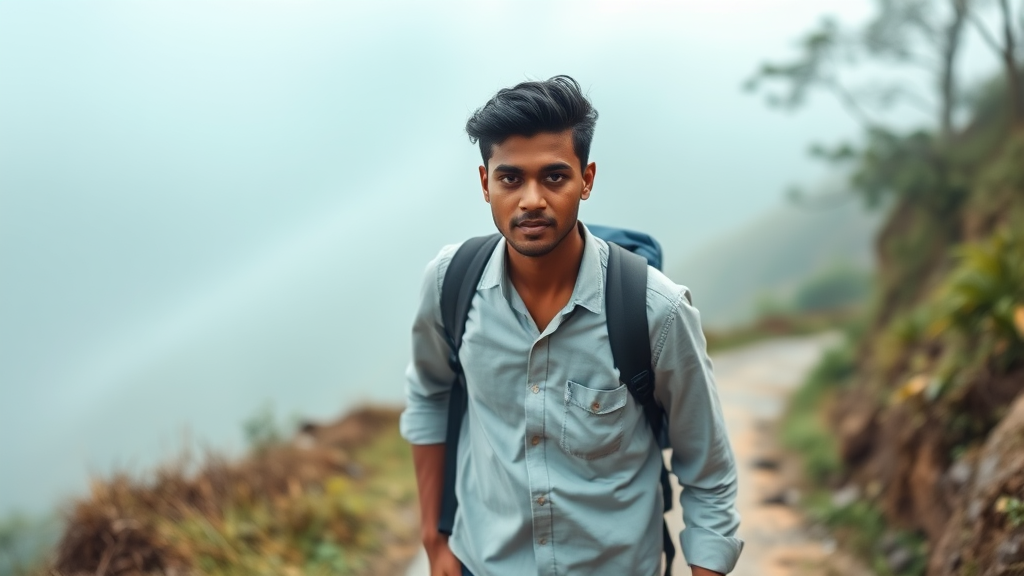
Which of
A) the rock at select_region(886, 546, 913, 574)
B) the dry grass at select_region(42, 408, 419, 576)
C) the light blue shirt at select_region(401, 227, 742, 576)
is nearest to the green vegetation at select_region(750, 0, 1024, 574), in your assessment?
the rock at select_region(886, 546, 913, 574)

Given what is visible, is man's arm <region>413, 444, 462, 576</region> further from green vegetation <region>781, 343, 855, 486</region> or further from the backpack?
green vegetation <region>781, 343, 855, 486</region>

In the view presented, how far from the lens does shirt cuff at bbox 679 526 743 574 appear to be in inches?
76.7

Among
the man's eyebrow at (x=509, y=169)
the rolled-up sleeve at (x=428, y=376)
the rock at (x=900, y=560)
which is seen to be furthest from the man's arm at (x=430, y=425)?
the rock at (x=900, y=560)

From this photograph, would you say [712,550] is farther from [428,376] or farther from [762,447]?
[762,447]

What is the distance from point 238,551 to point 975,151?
291 inches

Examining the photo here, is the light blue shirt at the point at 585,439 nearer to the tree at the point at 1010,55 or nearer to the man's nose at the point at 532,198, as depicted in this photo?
the man's nose at the point at 532,198

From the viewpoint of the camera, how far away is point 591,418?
1898 mm

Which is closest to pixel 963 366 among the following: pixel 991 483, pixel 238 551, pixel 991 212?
pixel 991 483

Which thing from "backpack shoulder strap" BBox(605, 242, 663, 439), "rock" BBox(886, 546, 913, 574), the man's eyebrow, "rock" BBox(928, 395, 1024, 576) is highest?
the man's eyebrow

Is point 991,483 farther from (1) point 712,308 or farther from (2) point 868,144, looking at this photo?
(1) point 712,308

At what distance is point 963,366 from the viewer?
4.29m

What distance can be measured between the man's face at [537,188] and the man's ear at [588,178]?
8 centimetres

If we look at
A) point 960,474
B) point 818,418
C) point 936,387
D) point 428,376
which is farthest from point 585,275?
point 818,418

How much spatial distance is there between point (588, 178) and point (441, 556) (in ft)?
3.55
